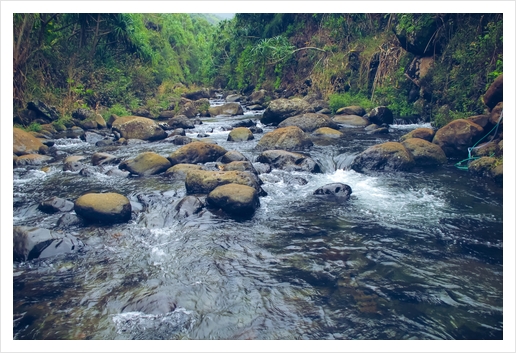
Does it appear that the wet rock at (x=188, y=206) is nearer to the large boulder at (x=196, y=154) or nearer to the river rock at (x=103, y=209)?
the river rock at (x=103, y=209)

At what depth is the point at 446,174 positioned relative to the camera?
8.55m

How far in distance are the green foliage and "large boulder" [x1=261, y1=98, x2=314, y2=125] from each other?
2111 millimetres

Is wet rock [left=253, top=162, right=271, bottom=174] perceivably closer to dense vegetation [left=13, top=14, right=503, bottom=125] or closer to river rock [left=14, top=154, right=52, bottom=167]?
river rock [left=14, top=154, right=52, bottom=167]

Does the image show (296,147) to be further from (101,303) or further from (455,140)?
(101,303)

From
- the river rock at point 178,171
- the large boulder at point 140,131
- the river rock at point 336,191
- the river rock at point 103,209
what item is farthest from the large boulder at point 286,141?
the river rock at point 103,209

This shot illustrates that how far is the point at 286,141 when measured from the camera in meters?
11.3

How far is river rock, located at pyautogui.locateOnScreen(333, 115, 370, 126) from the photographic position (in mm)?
14609

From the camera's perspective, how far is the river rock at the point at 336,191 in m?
7.41

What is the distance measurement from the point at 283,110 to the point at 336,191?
27.8ft

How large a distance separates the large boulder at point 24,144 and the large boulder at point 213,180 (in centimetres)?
628

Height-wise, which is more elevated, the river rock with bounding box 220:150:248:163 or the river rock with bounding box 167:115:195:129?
the river rock with bounding box 220:150:248:163

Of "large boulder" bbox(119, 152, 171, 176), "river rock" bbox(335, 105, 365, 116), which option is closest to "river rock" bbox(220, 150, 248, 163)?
"large boulder" bbox(119, 152, 171, 176)

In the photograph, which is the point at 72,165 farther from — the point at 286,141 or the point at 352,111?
the point at 352,111

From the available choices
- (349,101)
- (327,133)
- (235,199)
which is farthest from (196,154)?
(349,101)
